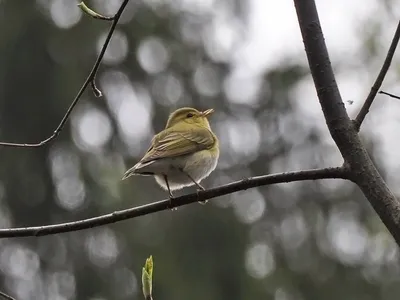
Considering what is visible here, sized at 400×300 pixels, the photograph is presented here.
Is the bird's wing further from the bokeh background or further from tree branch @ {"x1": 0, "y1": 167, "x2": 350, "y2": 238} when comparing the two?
the bokeh background

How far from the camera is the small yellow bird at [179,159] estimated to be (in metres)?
3.06

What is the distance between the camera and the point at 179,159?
3.16 meters

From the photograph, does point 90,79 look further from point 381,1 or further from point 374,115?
point 381,1

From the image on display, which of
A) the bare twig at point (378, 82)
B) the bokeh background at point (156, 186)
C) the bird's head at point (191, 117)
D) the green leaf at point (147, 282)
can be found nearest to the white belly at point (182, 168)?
the bird's head at point (191, 117)

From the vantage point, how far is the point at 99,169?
928 centimetres

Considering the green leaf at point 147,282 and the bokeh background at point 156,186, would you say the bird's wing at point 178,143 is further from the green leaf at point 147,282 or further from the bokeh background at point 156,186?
the bokeh background at point 156,186

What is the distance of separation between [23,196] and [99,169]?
1008mm

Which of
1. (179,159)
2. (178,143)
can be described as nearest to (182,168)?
(179,159)

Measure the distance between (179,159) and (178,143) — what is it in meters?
0.13

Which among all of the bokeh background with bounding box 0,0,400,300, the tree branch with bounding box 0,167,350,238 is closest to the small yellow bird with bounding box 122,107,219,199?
the tree branch with bounding box 0,167,350,238

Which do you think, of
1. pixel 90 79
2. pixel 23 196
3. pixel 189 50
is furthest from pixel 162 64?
pixel 90 79

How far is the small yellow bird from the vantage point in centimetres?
306

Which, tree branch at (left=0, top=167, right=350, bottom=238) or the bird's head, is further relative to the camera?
the bird's head

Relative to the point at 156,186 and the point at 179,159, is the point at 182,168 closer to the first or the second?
the point at 179,159
